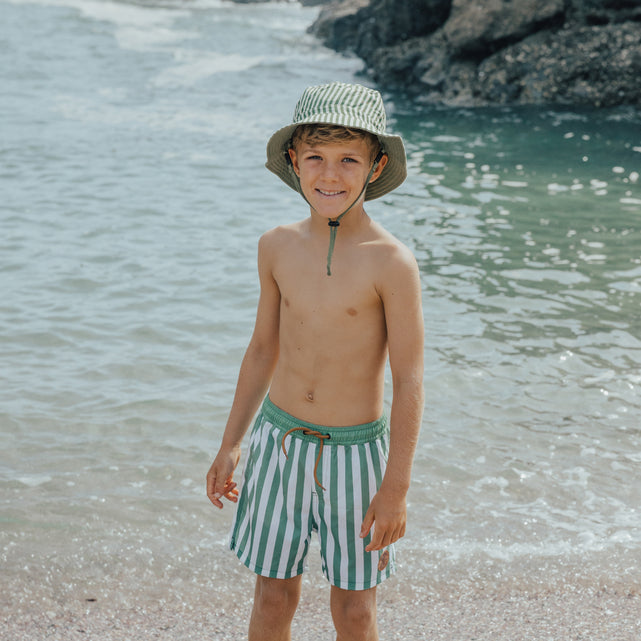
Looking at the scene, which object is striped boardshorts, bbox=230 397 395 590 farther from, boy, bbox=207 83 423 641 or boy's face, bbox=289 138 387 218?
boy's face, bbox=289 138 387 218

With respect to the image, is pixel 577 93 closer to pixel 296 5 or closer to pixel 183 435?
pixel 183 435

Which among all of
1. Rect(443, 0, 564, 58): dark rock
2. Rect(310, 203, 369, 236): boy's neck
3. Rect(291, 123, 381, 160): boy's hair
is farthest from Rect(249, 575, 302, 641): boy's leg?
Rect(443, 0, 564, 58): dark rock

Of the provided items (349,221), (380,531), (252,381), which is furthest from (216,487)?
(349,221)

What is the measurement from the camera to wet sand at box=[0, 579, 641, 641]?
3006 mm

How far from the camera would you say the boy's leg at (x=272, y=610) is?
95.7 inches

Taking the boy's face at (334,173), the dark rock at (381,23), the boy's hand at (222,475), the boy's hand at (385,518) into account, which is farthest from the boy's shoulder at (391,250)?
the dark rock at (381,23)

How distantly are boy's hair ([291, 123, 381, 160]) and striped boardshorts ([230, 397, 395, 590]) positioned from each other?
77 cm

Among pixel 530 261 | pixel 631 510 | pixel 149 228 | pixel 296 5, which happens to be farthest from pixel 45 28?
pixel 631 510

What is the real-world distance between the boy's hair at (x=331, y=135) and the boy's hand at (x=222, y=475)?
0.94 m

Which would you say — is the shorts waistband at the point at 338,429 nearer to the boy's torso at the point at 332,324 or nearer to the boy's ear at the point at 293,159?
the boy's torso at the point at 332,324

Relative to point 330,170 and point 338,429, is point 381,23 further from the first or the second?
point 338,429

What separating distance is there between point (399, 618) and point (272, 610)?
0.87 meters

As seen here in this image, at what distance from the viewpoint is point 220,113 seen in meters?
15.3

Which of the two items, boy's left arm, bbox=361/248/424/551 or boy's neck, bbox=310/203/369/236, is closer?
boy's left arm, bbox=361/248/424/551
